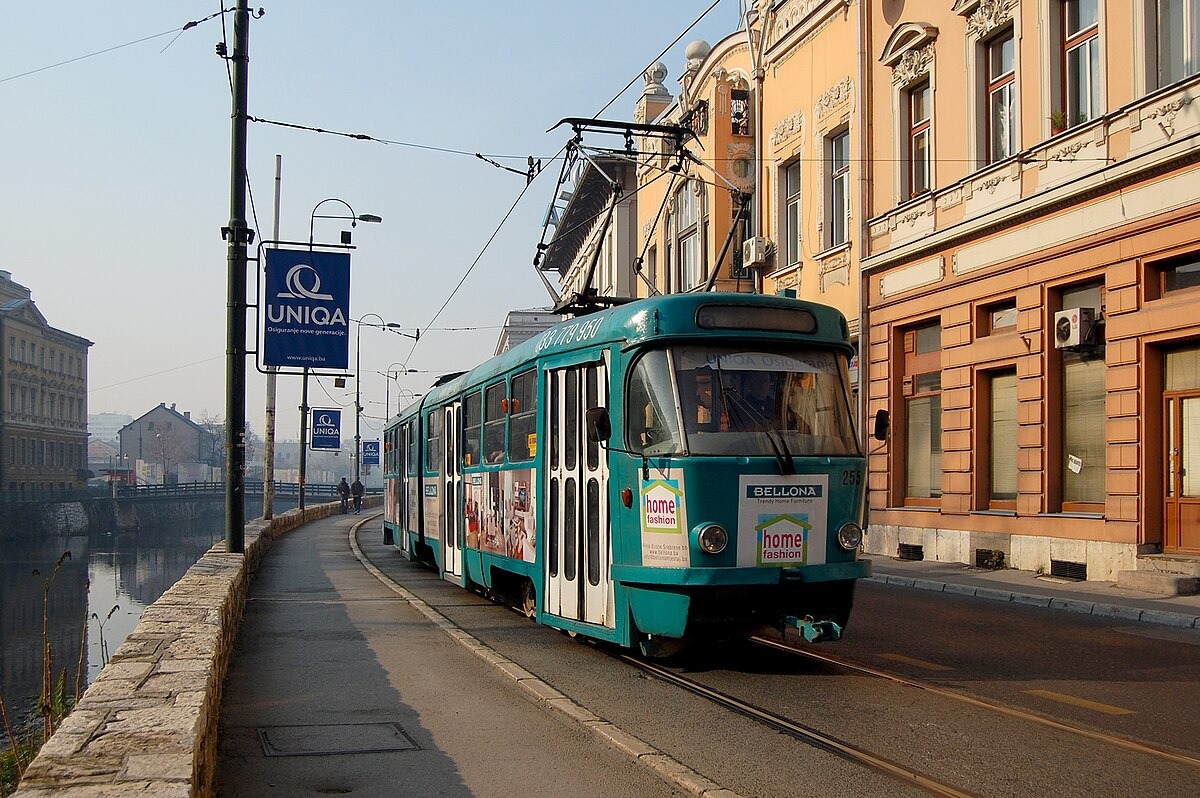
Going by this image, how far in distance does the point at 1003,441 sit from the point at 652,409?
1288cm

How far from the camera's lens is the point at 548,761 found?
6.82m

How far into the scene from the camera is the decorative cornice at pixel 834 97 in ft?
83.4

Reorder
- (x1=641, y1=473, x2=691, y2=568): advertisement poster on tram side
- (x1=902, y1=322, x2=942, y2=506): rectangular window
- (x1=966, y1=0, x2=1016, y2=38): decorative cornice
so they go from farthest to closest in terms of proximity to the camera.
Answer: (x1=902, y1=322, x2=942, y2=506): rectangular window
(x1=966, y1=0, x2=1016, y2=38): decorative cornice
(x1=641, y1=473, x2=691, y2=568): advertisement poster on tram side

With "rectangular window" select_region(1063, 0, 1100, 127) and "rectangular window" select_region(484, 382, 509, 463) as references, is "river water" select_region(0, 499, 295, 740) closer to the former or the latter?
"rectangular window" select_region(484, 382, 509, 463)

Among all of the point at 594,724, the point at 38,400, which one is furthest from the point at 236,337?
the point at 38,400

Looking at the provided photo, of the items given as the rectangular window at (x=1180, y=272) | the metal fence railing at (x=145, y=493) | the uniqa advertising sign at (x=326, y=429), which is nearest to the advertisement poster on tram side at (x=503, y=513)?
the rectangular window at (x=1180, y=272)

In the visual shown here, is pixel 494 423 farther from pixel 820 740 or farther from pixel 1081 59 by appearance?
pixel 1081 59

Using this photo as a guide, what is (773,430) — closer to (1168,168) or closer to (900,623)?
(900,623)

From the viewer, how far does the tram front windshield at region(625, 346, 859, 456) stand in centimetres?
912

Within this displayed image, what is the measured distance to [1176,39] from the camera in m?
16.4

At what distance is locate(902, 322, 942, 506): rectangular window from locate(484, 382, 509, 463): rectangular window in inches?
433

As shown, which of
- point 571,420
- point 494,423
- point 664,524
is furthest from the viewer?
point 494,423

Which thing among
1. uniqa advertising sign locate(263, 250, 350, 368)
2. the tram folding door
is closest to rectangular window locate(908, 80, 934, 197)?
uniqa advertising sign locate(263, 250, 350, 368)

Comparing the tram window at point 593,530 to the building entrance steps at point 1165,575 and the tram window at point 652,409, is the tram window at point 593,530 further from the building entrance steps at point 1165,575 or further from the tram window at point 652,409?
the building entrance steps at point 1165,575
